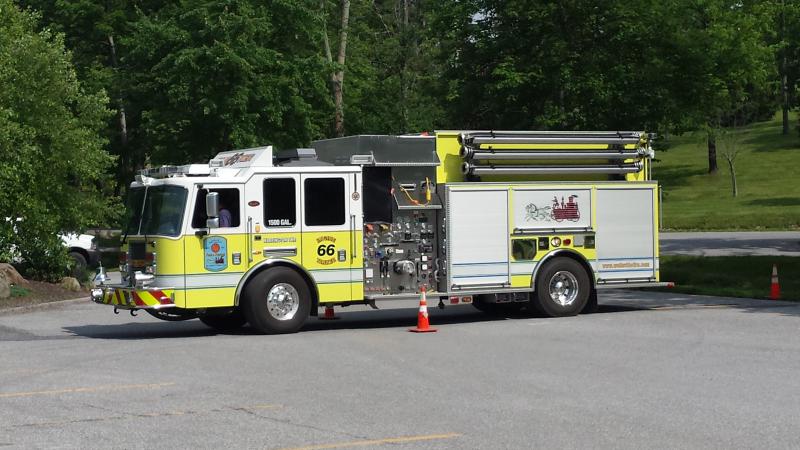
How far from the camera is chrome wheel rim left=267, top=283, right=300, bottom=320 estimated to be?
1778 centimetres

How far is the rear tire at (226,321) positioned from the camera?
62.5ft

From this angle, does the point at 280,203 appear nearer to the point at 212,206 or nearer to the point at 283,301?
the point at 212,206

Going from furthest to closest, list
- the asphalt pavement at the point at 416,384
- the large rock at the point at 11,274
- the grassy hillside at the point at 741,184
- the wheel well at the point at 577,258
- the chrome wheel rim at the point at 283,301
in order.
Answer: the grassy hillside at the point at 741,184 → the large rock at the point at 11,274 → the wheel well at the point at 577,258 → the chrome wheel rim at the point at 283,301 → the asphalt pavement at the point at 416,384

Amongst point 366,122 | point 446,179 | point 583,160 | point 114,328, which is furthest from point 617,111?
point 366,122

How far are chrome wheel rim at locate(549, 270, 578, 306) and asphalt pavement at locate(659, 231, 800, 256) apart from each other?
15.4 m

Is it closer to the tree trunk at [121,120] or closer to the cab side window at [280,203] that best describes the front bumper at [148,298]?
the cab side window at [280,203]

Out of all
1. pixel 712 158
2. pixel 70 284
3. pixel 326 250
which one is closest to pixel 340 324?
pixel 326 250

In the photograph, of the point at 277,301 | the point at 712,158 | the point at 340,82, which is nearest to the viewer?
the point at 277,301

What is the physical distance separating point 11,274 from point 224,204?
10.00m

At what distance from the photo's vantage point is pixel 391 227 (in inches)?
746

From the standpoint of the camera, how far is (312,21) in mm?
41781

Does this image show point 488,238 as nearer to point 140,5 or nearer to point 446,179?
point 446,179

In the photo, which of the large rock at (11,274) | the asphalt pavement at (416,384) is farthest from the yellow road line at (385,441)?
the large rock at (11,274)

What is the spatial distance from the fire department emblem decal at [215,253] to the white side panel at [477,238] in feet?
12.1
